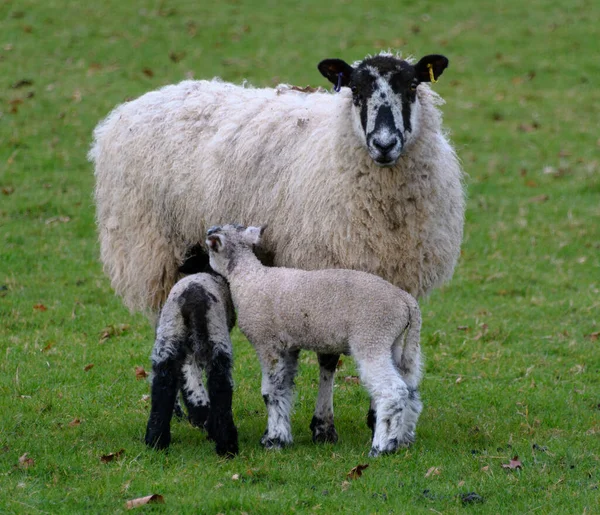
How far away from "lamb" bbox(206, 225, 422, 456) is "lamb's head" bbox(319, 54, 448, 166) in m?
0.93

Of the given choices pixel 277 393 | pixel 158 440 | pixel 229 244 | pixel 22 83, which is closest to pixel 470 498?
pixel 277 393

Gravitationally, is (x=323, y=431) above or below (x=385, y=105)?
below

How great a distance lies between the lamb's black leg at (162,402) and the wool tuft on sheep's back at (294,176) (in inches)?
48.7

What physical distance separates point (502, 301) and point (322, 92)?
3876mm

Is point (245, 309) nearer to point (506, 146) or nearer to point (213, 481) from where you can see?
point (213, 481)

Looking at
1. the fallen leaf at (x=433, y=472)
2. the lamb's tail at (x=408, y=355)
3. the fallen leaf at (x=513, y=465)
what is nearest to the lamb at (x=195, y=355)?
the lamb's tail at (x=408, y=355)

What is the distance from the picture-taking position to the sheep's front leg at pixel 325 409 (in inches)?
277

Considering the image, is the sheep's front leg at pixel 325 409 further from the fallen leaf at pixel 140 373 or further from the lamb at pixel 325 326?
the fallen leaf at pixel 140 373

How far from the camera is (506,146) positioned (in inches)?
666

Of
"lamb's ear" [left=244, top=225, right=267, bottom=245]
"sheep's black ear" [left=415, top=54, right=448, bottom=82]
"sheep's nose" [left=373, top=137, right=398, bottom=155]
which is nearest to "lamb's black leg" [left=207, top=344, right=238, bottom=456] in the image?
"lamb's ear" [left=244, top=225, right=267, bottom=245]

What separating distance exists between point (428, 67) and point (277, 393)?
2549 millimetres

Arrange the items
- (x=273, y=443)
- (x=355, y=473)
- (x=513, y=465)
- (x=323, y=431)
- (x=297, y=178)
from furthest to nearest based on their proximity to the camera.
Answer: (x=297, y=178), (x=323, y=431), (x=273, y=443), (x=513, y=465), (x=355, y=473)

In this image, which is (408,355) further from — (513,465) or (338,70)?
(338,70)

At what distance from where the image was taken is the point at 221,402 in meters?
6.37
